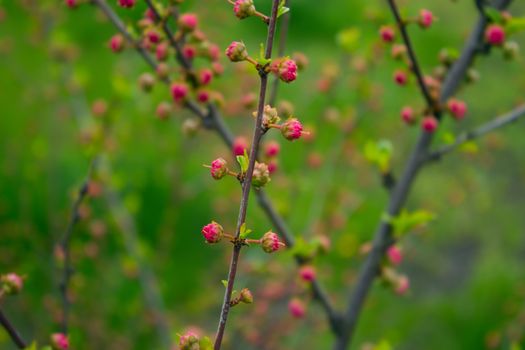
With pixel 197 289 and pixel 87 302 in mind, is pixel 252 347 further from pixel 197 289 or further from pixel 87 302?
pixel 87 302

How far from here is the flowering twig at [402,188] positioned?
2.27m

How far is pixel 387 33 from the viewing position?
215 centimetres

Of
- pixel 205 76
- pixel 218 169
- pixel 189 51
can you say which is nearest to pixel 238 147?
pixel 205 76

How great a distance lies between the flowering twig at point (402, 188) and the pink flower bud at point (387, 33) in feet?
0.65

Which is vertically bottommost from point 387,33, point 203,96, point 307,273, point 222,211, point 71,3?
point 307,273

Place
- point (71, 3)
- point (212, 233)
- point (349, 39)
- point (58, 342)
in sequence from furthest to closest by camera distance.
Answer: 1. point (349, 39)
2. point (71, 3)
3. point (58, 342)
4. point (212, 233)

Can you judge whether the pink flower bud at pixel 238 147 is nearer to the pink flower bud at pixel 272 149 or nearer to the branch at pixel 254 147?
the pink flower bud at pixel 272 149

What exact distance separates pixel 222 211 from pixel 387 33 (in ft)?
7.12

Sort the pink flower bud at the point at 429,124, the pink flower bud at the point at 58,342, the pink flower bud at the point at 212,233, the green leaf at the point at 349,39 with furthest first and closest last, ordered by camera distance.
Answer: the green leaf at the point at 349,39
the pink flower bud at the point at 429,124
the pink flower bud at the point at 58,342
the pink flower bud at the point at 212,233

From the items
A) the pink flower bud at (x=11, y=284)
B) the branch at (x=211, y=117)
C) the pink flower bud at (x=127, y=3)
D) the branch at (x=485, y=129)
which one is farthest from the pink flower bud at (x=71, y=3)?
the branch at (x=485, y=129)

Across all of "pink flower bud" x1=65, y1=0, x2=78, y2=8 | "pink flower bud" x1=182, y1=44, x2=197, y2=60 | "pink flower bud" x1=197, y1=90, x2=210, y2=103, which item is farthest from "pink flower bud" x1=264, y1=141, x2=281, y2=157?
"pink flower bud" x1=65, y1=0, x2=78, y2=8

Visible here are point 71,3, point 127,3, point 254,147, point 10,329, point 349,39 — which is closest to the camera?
point 254,147

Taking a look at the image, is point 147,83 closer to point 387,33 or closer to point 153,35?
point 153,35

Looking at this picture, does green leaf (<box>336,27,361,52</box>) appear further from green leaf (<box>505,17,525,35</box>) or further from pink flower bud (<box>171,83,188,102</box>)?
pink flower bud (<box>171,83,188,102</box>)
